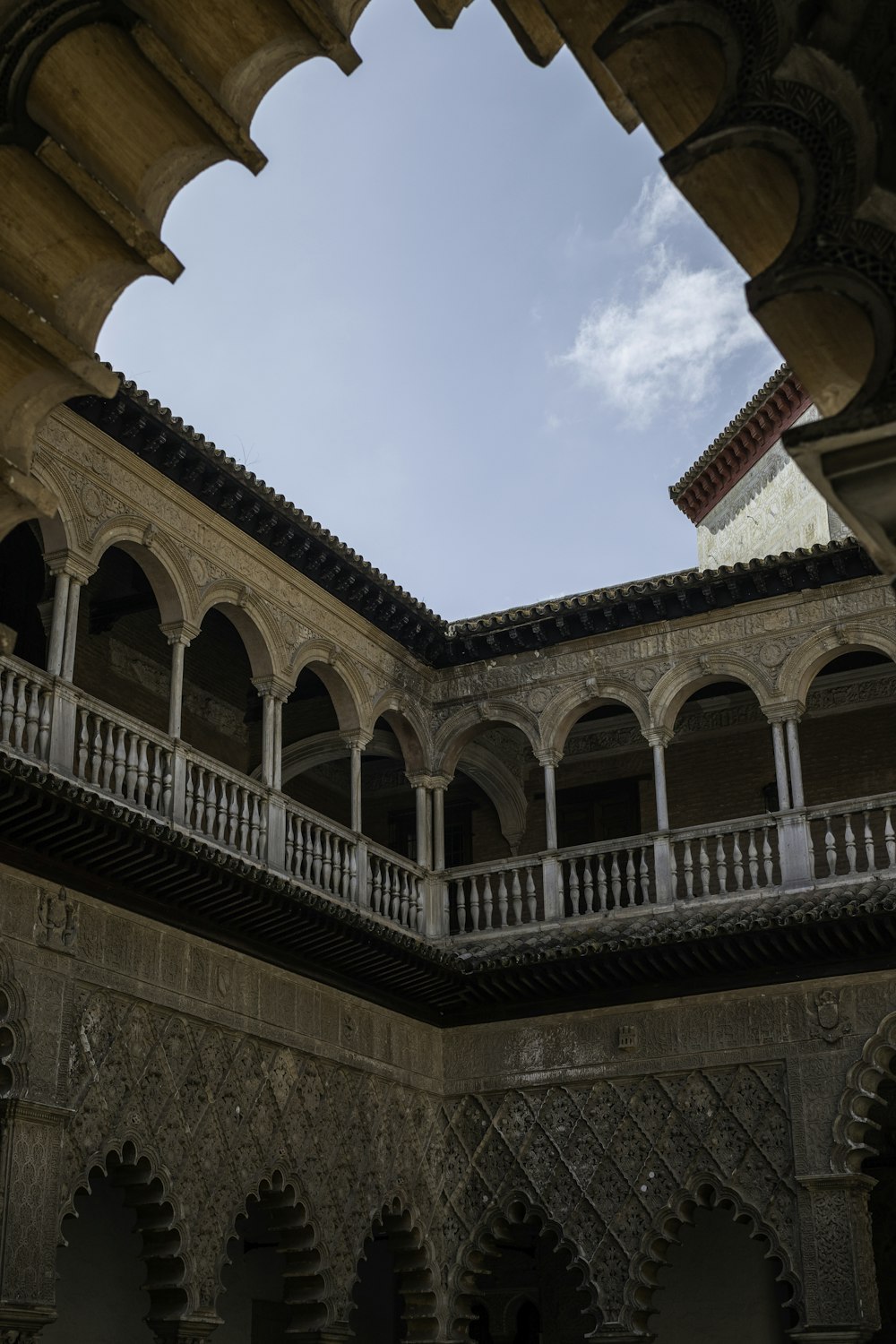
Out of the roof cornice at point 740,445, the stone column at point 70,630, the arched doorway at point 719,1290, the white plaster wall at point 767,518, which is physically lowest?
the arched doorway at point 719,1290

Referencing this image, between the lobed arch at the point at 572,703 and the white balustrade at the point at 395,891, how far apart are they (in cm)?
159

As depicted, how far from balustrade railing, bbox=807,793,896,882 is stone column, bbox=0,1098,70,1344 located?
5.97m

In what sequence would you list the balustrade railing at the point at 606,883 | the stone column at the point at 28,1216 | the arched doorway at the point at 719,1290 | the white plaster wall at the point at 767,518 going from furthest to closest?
1. the white plaster wall at the point at 767,518
2. the arched doorway at the point at 719,1290
3. the balustrade railing at the point at 606,883
4. the stone column at the point at 28,1216

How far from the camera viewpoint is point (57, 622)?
34.9 ft

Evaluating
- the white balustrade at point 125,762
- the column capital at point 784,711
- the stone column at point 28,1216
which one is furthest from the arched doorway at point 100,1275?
the column capital at point 784,711

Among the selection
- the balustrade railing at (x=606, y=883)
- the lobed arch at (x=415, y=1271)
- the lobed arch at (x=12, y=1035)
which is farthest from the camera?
the balustrade railing at (x=606, y=883)

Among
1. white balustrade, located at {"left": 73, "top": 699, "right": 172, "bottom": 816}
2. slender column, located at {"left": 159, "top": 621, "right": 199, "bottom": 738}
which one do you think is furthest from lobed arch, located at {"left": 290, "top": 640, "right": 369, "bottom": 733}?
white balustrade, located at {"left": 73, "top": 699, "right": 172, "bottom": 816}

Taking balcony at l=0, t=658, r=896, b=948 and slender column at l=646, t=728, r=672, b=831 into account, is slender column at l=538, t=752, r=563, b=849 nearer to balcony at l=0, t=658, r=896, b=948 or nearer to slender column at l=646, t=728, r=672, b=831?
balcony at l=0, t=658, r=896, b=948

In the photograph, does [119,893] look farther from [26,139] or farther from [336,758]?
[26,139]

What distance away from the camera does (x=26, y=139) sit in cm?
368

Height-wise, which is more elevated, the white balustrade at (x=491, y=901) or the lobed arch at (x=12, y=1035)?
the white balustrade at (x=491, y=901)

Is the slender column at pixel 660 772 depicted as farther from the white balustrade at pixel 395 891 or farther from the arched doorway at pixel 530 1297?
the arched doorway at pixel 530 1297

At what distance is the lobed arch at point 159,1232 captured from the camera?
34.5ft

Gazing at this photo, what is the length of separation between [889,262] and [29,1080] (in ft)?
25.8
